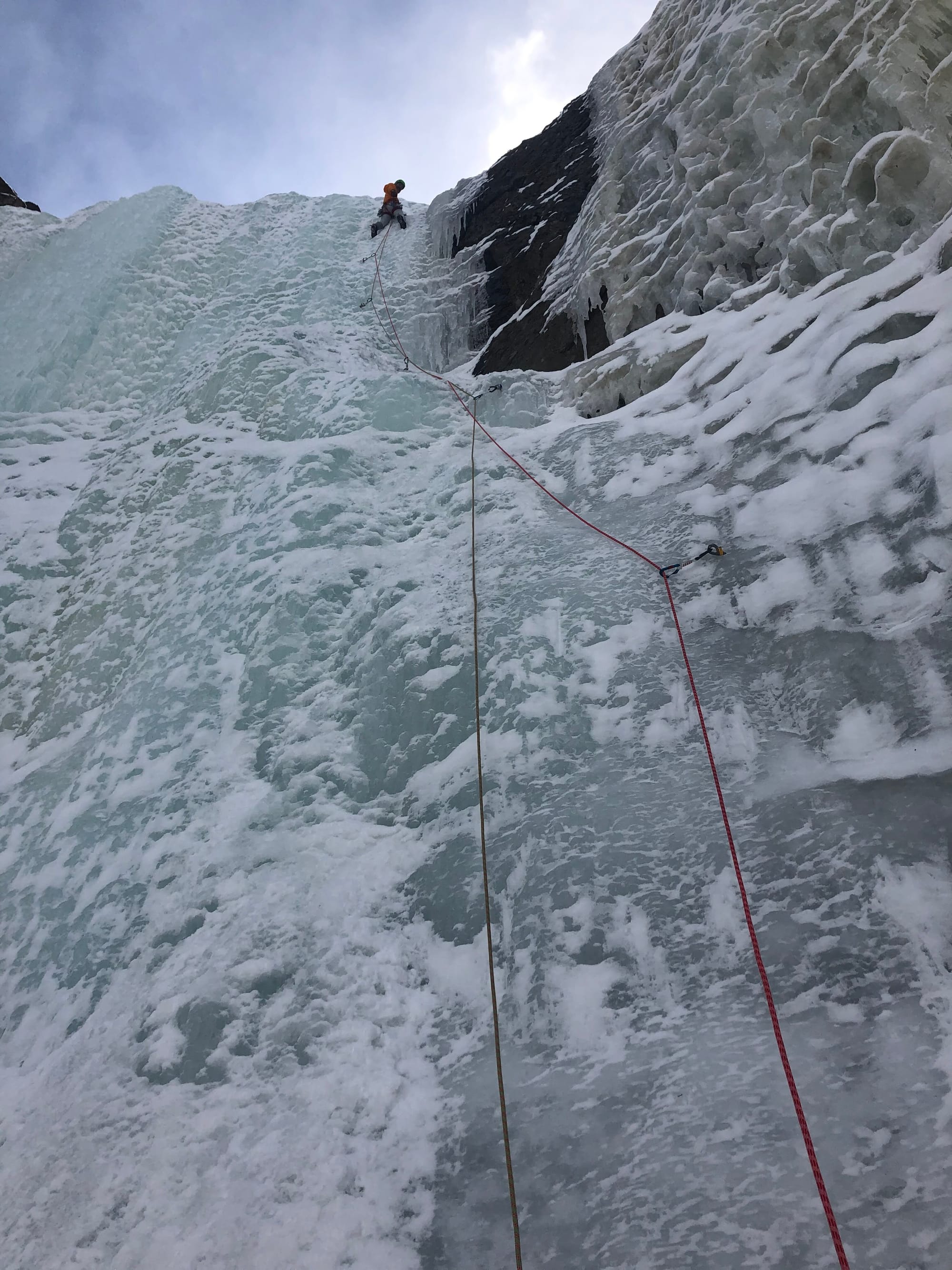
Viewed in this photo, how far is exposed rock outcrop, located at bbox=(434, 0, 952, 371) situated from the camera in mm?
4160

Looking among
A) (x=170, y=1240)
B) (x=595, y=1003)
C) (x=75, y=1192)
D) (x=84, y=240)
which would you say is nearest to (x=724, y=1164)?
(x=595, y=1003)

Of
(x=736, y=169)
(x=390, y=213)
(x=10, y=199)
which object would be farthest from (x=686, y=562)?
(x=10, y=199)

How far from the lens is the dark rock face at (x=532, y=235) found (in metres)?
8.45

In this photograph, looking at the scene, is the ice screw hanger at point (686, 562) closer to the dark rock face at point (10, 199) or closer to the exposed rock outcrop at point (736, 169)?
the exposed rock outcrop at point (736, 169)

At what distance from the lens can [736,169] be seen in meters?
5.92

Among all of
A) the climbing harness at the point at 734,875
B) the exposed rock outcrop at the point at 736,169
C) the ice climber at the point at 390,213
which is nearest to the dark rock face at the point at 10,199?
the ice climber at the point at 390,213

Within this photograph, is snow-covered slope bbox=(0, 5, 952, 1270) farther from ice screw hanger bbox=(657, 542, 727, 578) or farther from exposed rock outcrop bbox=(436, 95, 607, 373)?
exposed rock outcrop bbox=(436, 95, 607, 373)

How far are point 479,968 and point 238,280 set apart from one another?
38.3ft

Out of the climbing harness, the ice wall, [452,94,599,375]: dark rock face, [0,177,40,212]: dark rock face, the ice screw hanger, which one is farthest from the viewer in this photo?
[0,177,40,212]: dark rock face

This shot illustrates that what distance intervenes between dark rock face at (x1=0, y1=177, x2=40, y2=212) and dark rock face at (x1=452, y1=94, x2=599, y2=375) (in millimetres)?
11170

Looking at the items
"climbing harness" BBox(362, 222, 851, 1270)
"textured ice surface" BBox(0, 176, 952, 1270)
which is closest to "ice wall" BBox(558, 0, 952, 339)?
"textured ice surface" BBox(0, 176, 952, 1270)

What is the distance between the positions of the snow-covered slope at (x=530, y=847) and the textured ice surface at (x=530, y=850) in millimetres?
15

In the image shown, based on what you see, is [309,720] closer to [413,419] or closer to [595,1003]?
[595,1003]

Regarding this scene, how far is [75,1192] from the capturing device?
2637 millimetres
